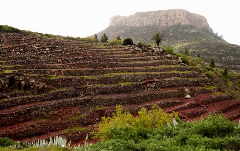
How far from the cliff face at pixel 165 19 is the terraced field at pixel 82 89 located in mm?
125927

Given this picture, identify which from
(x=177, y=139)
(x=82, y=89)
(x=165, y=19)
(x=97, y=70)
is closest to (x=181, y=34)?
(x=165, y=19)

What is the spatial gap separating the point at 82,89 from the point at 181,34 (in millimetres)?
119292

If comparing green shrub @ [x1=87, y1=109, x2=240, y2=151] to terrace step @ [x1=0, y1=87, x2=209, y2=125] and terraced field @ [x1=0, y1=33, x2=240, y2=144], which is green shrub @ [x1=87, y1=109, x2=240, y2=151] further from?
terrace step @ [x1=0, y1=87, x2=209, y2=125]

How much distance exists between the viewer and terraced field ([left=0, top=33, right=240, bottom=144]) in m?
26.3

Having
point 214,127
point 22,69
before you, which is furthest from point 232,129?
point 22,69

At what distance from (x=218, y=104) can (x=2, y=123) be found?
41.5 metres

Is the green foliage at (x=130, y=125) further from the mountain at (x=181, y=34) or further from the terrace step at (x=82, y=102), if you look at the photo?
the mountain at (x=181, y=34)

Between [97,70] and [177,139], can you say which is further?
[97,70]

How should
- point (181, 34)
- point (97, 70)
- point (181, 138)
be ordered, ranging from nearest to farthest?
1. point (181, 138)
2. point (97, 70)
3. point (181, 34)

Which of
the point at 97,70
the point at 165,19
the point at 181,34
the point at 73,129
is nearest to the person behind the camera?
the point at 73,129

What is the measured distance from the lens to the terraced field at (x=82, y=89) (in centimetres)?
2628

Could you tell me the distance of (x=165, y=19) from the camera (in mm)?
169000

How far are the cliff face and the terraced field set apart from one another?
413ft

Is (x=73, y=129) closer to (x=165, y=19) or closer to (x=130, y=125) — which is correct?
(x=130, y=125)
